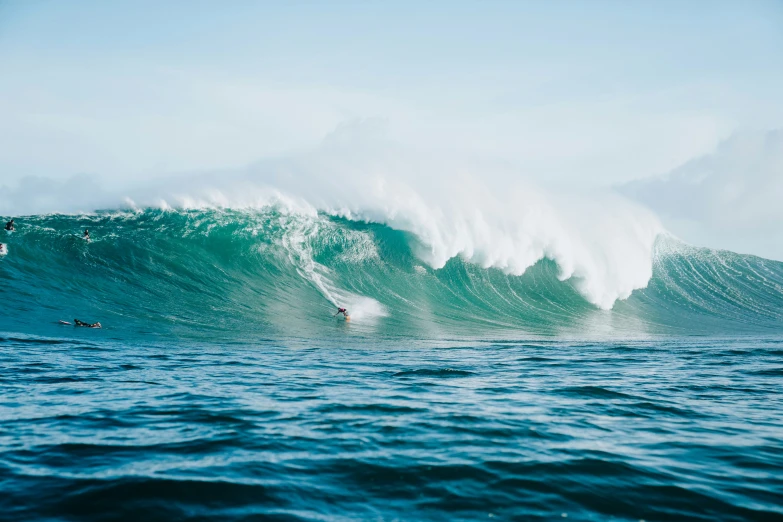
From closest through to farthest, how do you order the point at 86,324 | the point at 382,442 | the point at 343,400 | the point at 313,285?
the point at 382,442
the point at 343,400
the point at 86,324
the point at 313,285

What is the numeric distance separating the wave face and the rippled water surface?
22.3 feet

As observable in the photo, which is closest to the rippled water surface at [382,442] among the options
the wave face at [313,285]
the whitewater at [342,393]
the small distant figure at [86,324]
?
the whitewater at [342,393]

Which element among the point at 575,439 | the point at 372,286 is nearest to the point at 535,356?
the point at 575,439

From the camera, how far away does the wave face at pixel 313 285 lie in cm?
1592

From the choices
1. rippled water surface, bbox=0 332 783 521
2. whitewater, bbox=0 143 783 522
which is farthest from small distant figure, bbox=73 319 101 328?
rippled water surface, bbox=0 332 783 521

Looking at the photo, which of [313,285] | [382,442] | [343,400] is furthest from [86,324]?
[382,442]

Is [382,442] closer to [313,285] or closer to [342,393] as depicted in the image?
[342,393]

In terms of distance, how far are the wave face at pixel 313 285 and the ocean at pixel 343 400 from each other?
0.47 ft

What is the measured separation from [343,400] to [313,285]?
14.6 meters

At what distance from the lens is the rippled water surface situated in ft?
11.5

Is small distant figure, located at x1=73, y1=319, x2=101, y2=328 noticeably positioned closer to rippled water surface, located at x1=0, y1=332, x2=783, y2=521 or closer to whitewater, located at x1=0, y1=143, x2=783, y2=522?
whitewater, located at x1=0, y1=143, x2=783, y2=522

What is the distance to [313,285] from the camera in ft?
68.8

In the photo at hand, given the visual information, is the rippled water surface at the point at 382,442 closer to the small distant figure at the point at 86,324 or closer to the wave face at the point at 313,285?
the small distant figure at the point at 86,324

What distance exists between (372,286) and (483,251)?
654 centimetres
